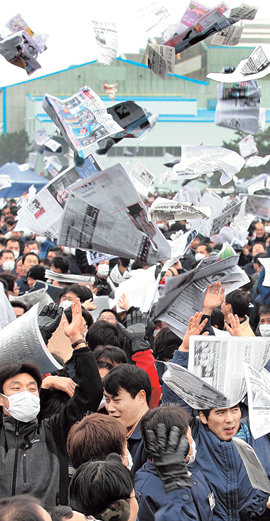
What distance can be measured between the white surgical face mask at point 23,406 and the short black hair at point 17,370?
0.08 meters

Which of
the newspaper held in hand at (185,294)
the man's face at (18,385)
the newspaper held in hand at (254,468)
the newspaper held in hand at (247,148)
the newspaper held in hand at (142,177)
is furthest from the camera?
the newspaper held in hand at (247,148)

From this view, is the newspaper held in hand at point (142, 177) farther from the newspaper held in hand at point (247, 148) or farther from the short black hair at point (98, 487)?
the short black hair at point (98, 487)

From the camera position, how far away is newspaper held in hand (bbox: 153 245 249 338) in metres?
3.86

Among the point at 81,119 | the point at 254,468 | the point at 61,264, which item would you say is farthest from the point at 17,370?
the point at 61,264

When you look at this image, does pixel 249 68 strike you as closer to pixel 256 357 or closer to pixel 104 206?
pixel 104 206

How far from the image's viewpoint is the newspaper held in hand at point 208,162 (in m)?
5.56

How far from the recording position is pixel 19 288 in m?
7.42

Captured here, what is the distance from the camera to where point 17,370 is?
3127mm

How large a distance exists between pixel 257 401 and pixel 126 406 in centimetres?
61

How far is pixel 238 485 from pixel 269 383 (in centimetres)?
39

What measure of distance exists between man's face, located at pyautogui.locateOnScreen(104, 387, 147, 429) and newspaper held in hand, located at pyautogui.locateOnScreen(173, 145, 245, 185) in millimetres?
2308

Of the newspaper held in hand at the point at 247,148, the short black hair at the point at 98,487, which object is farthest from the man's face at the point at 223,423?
the newspaper held in hand at the point at 247,148

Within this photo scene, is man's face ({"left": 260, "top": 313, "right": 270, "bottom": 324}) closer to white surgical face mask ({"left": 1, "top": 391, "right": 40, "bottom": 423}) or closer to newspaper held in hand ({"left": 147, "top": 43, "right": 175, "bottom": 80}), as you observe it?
newspaper held in hand ({"left": 147, "top": 43, "right": 175, "bottom": 80})

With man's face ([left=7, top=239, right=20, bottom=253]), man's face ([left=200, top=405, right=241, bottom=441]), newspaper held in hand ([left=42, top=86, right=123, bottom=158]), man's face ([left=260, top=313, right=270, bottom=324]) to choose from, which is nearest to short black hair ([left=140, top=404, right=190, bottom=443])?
man's face ([left=200, top=405, right=241, bottom=441])
